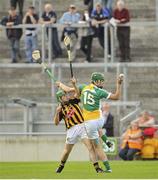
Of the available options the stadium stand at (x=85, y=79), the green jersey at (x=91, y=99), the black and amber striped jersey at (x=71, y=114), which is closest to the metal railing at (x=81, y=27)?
the stadium stand at (x=85, y=79)

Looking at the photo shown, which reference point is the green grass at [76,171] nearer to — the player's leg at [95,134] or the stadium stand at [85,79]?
the player's leg at [95,134]

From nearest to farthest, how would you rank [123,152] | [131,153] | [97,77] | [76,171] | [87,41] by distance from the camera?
[97,77]
[76,171]
[131,153]
[123,152]
[87,41]

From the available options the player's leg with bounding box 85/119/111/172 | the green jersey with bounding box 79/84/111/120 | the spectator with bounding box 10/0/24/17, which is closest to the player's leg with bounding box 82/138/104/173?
the player's leg with bounding box 85/119/111/172

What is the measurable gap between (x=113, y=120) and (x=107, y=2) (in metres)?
5.84

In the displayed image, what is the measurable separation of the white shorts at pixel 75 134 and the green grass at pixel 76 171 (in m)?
0.63

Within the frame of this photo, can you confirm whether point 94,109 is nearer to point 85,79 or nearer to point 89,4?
point 85,79

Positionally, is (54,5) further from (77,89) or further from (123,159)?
(77,89)

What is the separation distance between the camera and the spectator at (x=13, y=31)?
33219 millimetres

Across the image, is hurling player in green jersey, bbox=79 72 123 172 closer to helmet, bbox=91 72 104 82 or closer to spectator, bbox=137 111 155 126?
helmet, bbox=91 72 104 82

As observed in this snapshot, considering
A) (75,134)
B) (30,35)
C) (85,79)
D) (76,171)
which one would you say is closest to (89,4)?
(30,35)

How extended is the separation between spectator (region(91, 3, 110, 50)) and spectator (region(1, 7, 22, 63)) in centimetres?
215

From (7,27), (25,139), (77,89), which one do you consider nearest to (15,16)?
(7,27)

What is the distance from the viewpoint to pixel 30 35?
33062 millimetres

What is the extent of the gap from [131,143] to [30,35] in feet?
19.2
